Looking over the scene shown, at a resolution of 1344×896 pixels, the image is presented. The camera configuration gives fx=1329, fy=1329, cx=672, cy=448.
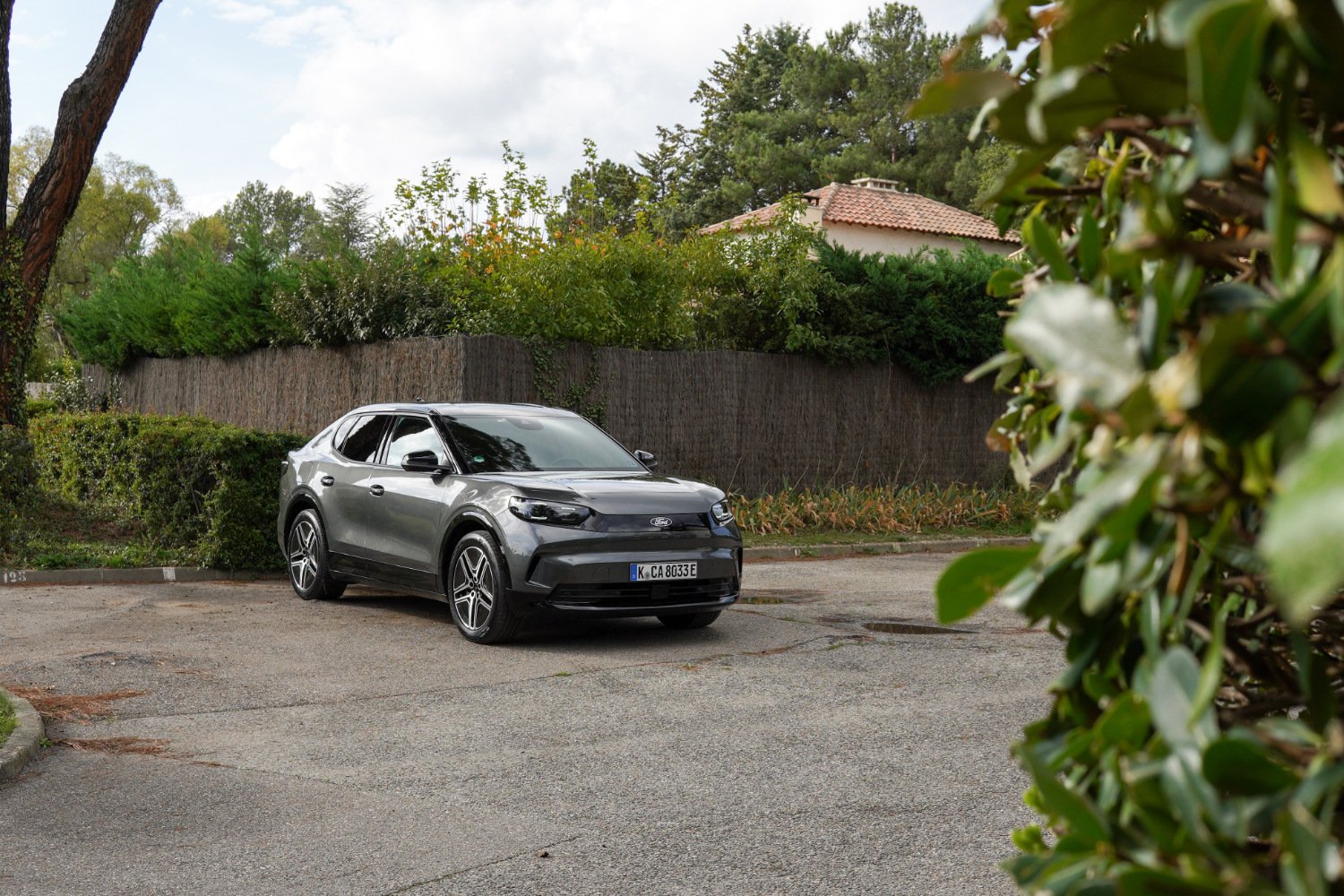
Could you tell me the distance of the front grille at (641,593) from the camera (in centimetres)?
888

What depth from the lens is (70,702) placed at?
7.20 m

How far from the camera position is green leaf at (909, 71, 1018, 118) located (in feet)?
3.82

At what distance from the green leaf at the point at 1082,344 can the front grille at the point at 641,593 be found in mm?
7981

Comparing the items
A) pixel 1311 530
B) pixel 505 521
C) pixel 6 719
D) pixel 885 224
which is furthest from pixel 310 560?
pixel 885 224

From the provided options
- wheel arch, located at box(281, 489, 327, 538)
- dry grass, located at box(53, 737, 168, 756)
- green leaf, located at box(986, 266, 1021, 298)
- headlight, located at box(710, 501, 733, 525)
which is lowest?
dry grass, located at box(53, 737, 168, 756)

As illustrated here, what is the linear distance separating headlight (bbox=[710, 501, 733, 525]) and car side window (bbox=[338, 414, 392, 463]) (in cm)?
301

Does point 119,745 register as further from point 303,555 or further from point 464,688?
point 303,555

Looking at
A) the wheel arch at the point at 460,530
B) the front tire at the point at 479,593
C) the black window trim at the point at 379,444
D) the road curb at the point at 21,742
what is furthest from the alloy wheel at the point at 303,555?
the road curb at the point at 21,742

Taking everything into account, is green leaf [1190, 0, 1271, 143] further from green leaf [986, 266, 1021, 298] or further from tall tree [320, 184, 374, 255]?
tall tree [320, 184, 374, 255]

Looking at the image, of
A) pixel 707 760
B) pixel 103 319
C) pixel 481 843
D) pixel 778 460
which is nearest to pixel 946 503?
pixel 778 460

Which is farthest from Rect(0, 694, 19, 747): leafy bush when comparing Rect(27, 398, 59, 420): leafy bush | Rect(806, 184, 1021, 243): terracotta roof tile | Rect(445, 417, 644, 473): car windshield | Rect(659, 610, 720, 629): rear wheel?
Rect(806, 184, 1021, 243): terracotta roof tile

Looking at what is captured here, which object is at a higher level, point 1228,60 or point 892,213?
point 892,213

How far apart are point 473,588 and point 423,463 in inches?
43.8

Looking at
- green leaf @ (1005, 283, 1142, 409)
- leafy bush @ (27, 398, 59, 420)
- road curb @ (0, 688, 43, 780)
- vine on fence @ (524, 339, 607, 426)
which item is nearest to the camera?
green leaf @ (1005, 283, 1142, 409)
